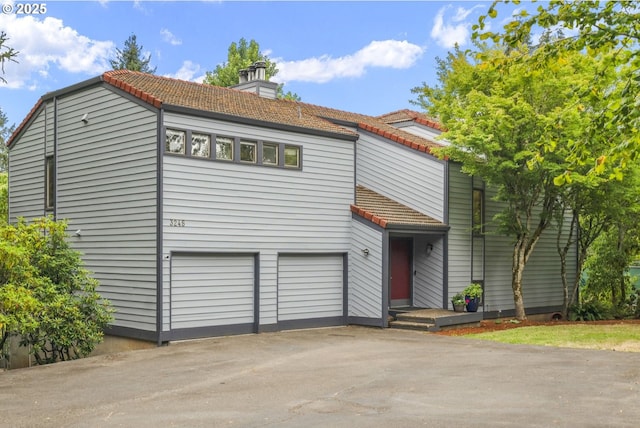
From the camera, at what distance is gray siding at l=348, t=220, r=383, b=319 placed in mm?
17625

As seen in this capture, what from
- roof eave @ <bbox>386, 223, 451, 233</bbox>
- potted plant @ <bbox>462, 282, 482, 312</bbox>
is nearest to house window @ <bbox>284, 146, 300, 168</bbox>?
roof eave @ <bbox>386, 223, 451, 233</bbox>

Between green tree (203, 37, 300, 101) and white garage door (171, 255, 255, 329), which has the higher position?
green tree (203, 37, 300, 101)

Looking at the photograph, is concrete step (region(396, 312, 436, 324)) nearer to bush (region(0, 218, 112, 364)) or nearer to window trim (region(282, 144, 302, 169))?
window trim (region(282, 144, 302, 169))

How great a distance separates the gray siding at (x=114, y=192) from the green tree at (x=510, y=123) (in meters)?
7.75

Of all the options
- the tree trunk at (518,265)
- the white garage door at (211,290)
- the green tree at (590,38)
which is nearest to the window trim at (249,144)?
the white garage door at (211,290)

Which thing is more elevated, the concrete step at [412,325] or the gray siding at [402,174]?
the gray siding at [402,174]

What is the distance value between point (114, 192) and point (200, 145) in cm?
254

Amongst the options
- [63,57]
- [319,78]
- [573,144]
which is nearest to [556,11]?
[573,144]

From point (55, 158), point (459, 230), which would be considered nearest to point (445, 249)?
point (459, 230)

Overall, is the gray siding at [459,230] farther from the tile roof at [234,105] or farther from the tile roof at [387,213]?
the tile roof at [234,105]

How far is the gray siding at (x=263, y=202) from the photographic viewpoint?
15039 millimetres

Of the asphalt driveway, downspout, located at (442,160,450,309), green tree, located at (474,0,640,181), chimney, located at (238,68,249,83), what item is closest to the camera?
green tree, located at (474,0,640,181)

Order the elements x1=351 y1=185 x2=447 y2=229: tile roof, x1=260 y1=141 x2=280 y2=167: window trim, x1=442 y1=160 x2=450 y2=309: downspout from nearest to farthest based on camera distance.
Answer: x1=260 y1=141 x2=280 y2=167: window trim → x1=351 y1=185 x2=447 y2=229: tile roof → x1=442 y1=160 x2=450 y2=309: downspout

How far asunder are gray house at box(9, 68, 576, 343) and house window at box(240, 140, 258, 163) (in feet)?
0.12
